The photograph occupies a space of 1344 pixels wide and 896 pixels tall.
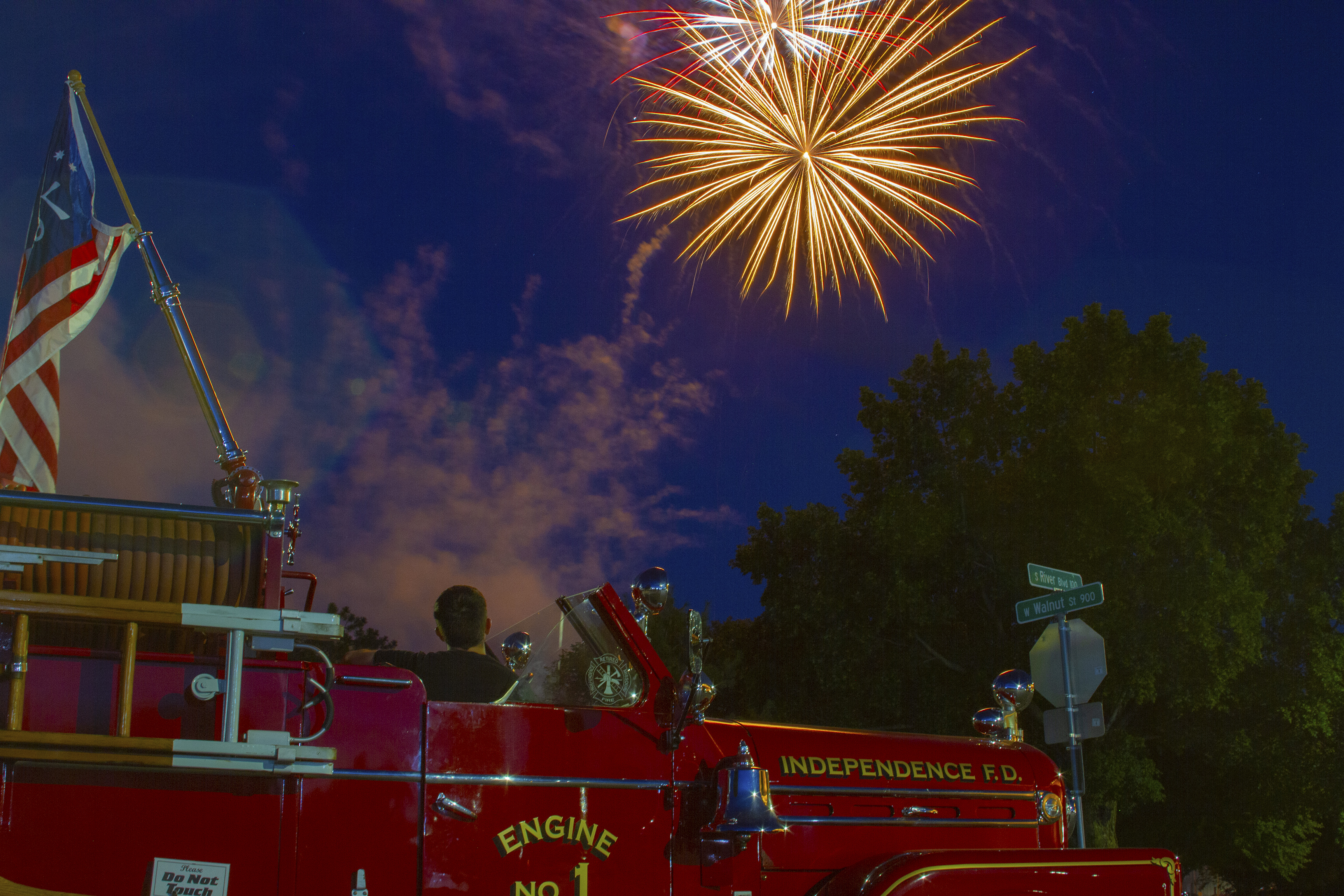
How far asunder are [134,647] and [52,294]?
3525 mm

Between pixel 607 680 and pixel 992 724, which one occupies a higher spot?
pixel 607 680

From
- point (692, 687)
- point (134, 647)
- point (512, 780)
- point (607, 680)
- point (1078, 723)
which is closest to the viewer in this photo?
point (134, 647)

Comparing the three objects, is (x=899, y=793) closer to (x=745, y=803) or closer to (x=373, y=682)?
(x=745, y=803)

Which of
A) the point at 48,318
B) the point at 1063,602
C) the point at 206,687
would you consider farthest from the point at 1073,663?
the point at 48,318

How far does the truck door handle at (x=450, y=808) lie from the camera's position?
12.5 ft

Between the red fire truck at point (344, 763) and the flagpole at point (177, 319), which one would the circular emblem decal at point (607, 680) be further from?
the flagpole at point (177, 319)

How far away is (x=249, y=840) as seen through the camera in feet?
11.6

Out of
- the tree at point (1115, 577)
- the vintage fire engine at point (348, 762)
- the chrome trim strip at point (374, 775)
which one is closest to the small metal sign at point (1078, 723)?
the vintage fire engine at point (348, 762)

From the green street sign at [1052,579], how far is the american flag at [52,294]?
7.41 m

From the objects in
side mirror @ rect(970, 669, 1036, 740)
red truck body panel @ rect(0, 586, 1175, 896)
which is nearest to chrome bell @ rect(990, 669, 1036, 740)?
side mirror @ rect(970, 669, 1036, 740)

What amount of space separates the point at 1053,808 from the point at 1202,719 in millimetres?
16945

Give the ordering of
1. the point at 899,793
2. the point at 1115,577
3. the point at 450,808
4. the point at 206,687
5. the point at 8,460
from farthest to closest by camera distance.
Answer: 1. the point at 1115,577
2. the point at 8,460
3. the point at 899,793
4. the point at 450,808
5. the point at 206,687

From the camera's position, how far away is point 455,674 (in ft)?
14.0

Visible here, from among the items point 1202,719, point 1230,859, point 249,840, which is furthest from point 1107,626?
point 249,840
